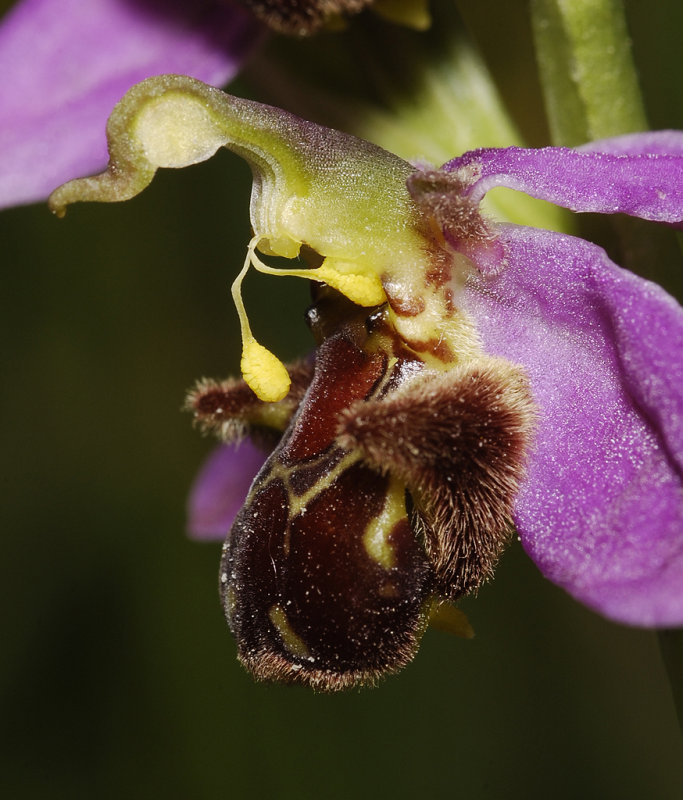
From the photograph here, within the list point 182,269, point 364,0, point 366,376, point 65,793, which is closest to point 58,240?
point 182,269

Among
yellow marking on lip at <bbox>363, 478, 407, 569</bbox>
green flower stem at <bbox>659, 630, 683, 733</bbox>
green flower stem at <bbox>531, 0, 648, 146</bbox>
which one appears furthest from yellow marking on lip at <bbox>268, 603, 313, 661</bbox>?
green flower stem at <bbox>531, 0, 648, 146</bbox>

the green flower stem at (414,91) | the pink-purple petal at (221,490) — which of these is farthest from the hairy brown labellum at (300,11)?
the pink-purple petal at (221,490)

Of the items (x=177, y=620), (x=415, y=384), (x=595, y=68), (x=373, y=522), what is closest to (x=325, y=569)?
(x=373, y=522)

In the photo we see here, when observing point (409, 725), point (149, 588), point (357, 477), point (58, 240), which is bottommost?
point (409, 725)

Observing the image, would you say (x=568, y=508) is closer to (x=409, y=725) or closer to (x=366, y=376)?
(x=366, y=376)

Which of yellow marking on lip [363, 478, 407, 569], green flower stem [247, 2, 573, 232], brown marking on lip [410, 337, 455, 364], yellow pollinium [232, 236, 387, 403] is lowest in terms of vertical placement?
yellow marking on lip [363, 478, 407, 569]

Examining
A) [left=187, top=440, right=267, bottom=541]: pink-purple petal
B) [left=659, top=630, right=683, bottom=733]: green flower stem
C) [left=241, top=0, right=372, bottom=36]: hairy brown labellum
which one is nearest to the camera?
[left=659, top=630, right=683, bottom=733]: green flower stem

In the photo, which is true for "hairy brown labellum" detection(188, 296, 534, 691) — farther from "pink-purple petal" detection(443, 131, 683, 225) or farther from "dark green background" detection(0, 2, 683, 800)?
"dark green background" detection(0, 2, 683, 800)
